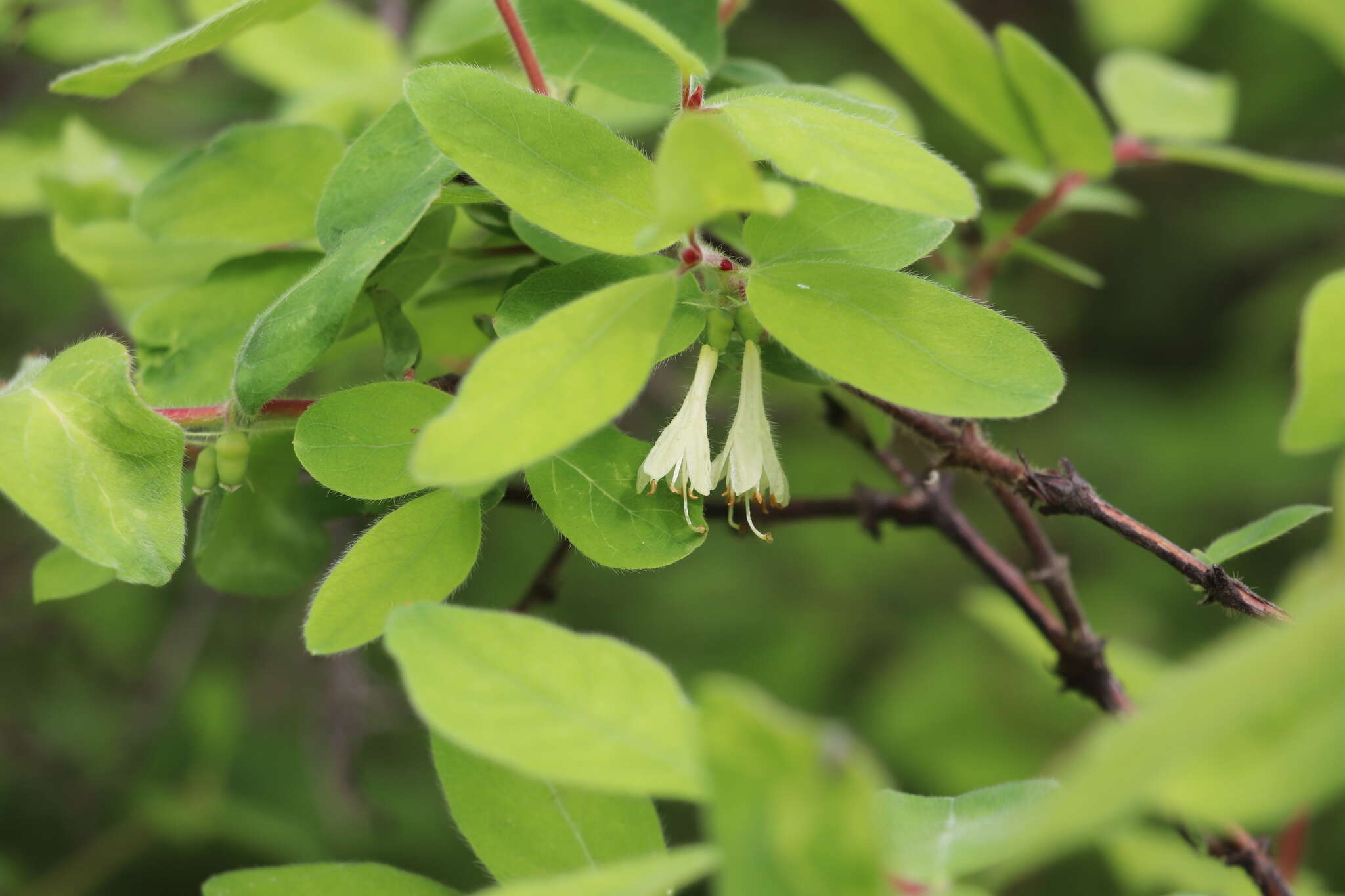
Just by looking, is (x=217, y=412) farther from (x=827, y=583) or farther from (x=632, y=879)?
(x=827, y=583)

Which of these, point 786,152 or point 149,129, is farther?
point 149,129

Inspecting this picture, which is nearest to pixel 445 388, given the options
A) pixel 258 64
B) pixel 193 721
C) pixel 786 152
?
pixel 786 152

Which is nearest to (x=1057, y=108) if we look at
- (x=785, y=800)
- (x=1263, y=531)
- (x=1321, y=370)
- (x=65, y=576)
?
(x=1263, y=531)

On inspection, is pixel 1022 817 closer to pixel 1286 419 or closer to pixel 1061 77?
pixel 1286 419

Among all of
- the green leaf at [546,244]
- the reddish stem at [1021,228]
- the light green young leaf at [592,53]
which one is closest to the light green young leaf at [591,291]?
the green leaf at [546,244]

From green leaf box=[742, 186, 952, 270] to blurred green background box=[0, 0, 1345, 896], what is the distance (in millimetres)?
1784

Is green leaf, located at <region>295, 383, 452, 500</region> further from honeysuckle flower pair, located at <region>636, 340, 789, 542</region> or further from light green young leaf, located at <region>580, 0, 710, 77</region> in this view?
light green young leaf, located at <region>580, 0, 710, 77</region>

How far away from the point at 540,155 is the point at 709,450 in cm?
34

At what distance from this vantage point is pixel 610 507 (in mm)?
1127

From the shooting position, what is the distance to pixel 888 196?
916mm

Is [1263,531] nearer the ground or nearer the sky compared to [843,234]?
nearer the ground

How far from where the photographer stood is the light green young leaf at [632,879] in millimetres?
657

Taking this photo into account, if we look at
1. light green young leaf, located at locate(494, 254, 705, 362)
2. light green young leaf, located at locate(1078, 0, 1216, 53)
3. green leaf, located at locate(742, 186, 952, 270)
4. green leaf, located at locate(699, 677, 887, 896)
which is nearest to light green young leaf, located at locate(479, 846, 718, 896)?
green leaf, located at locate(699, 677, 887, 896)

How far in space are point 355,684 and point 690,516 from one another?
1.40 meters
